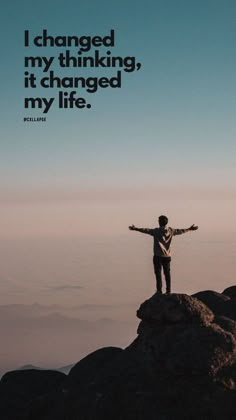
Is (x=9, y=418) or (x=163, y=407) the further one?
(x=9, y=418)

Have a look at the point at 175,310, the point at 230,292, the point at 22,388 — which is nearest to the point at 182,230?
the point at 175,310

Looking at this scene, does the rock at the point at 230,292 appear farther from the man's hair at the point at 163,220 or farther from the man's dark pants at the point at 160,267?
the man's hair at the point at 163,220

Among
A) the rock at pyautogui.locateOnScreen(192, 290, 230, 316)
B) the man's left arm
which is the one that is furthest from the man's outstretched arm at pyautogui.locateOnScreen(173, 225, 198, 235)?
the rock at pyautogui.locateOnScreen(192, 290, 230, 316)

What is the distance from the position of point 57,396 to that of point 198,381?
9626 mm

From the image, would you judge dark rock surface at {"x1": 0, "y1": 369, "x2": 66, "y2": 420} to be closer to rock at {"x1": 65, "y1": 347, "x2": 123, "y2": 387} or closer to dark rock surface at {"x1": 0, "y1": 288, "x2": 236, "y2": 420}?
rock at {"x1": 65, "y1": 347, "x2": 123, "y2": 387}

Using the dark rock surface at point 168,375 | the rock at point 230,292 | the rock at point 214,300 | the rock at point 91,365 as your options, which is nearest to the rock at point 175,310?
the dark rock surface at point 168,375

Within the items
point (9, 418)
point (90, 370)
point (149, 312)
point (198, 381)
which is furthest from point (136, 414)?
point (9, 418)

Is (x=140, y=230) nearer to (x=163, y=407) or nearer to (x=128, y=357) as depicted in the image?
(x=128, y=357)

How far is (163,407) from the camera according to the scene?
3105 cm

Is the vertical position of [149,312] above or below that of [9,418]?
above

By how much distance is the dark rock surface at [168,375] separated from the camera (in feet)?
102

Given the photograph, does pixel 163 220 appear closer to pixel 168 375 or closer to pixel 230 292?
pixel 168 375

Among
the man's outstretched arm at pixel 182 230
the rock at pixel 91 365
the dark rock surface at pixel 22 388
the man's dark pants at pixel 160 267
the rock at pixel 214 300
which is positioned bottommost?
the dark rock surface at pixel 22 388

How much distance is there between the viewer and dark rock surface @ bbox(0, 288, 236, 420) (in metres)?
31.1
